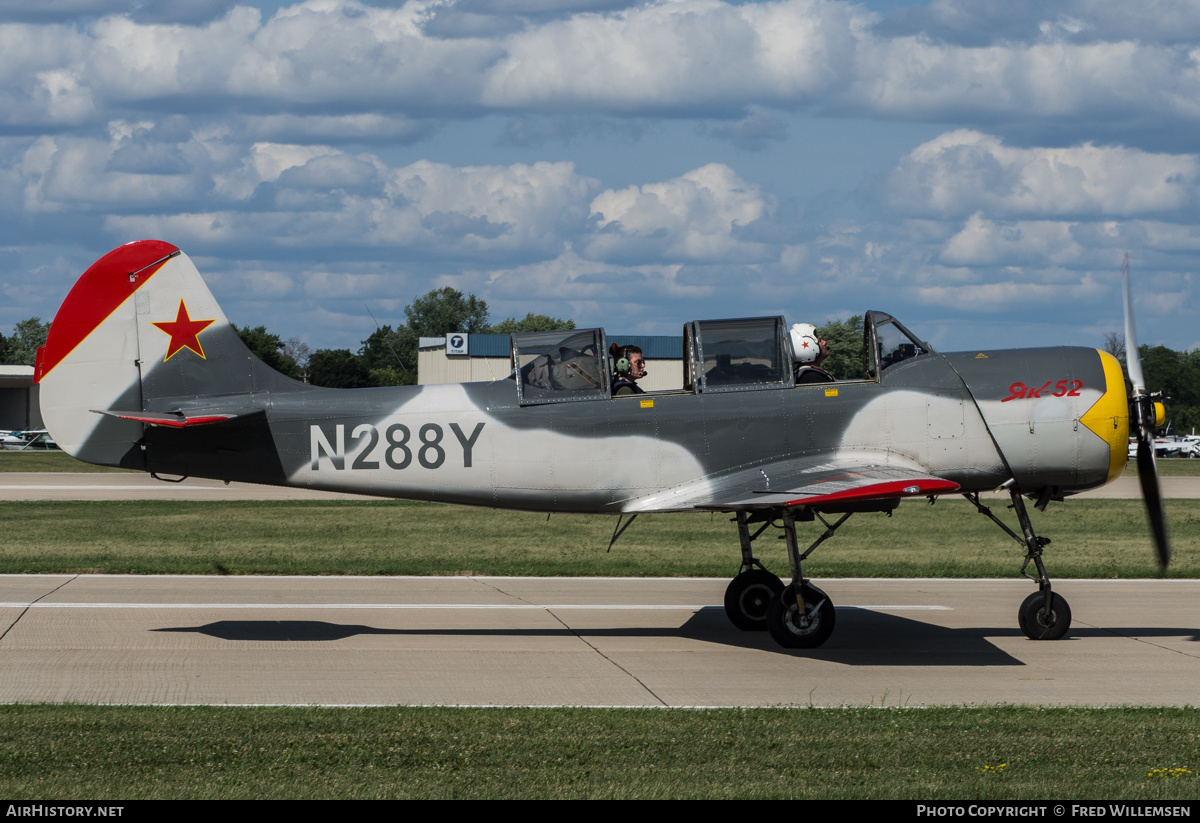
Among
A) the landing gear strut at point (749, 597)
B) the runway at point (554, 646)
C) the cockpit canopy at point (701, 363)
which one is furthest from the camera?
the landing gear strut at point (749, 597)

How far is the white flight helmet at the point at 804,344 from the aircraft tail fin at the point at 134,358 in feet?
16.9

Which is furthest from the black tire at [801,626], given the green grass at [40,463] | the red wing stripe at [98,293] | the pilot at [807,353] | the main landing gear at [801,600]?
the green grass at [40,463]

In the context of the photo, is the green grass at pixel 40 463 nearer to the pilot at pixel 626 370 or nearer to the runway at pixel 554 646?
the runway at pixel 554 646

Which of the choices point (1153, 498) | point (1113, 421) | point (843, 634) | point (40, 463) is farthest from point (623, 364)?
point (40, 463)

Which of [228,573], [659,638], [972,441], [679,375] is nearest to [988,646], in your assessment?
[972,441]

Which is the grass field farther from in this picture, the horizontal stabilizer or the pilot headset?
the pilot headset

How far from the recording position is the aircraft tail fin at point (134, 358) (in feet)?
37.6

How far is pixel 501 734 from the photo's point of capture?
25.0 ft

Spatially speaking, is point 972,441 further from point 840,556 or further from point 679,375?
point 840,556

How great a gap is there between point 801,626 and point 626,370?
10.1ft

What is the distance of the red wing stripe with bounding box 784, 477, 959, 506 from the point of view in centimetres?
997

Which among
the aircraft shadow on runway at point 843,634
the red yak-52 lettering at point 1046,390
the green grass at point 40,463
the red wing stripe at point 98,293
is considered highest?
the red wing stripe at point 98,293

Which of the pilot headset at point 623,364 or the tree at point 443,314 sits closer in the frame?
the pilot headset at point 623,364

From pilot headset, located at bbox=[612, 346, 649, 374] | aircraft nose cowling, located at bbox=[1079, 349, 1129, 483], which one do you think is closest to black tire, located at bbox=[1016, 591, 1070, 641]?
aircraft nose cowling, located at bbox=[1079, 349, 1129, 483]
